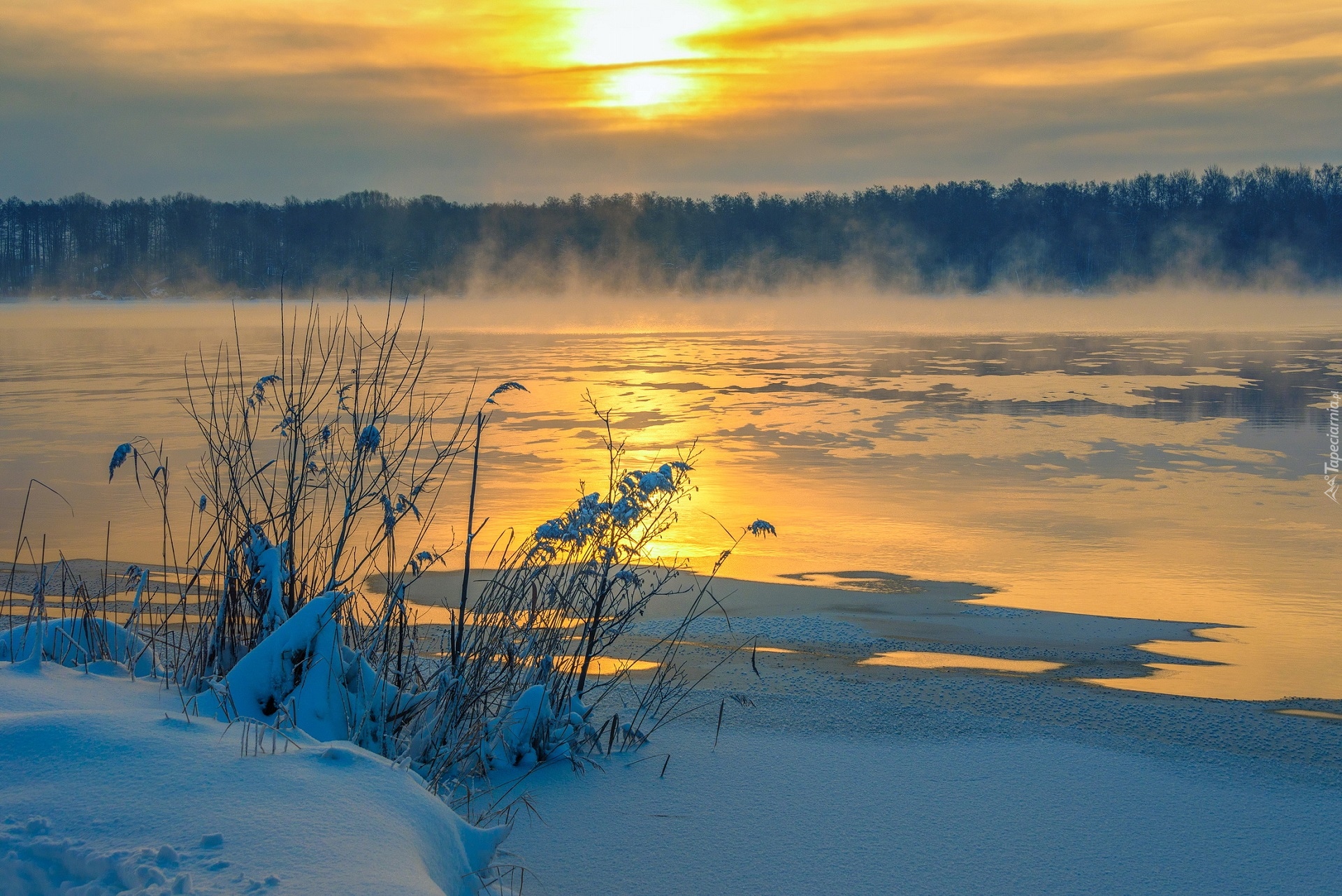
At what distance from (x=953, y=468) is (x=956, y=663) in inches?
219

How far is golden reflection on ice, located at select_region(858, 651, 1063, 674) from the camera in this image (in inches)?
206

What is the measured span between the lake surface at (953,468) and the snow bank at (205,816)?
3.65 m

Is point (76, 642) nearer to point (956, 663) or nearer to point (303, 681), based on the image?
point (303, 681)

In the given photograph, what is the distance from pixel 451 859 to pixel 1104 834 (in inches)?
83.1

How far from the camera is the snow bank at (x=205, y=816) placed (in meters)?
2.01

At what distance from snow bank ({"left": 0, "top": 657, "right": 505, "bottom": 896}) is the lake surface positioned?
365 cm

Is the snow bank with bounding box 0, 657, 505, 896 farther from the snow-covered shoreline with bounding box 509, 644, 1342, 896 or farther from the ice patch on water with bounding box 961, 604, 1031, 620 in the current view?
the ice patch on water with bounding box 961, 604, 1031, 620

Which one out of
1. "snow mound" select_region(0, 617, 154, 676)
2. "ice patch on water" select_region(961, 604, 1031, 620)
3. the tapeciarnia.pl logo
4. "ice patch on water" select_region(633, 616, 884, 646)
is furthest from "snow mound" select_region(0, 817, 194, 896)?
the tapeciarnia.pl logo

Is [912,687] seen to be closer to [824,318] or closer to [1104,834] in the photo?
[1104,834]

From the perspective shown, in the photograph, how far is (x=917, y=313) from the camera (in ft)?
160

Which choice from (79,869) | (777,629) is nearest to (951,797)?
(777,629)

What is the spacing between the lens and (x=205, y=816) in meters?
2.21

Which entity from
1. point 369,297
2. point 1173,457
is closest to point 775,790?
point 1173,457

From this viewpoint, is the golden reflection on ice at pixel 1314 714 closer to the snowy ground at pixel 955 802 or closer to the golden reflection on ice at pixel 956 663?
the snowy ground at pixel 955 802
